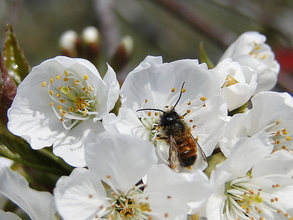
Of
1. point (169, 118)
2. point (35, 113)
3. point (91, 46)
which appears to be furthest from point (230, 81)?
point (91, 46)

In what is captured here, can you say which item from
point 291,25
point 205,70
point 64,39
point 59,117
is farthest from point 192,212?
point 291,25

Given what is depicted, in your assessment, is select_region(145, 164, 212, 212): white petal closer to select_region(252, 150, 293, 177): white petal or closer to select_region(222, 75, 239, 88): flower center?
select_region(252, 150, 293, 177): white petal

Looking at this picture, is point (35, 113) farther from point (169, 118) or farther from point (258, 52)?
point (258, 52)

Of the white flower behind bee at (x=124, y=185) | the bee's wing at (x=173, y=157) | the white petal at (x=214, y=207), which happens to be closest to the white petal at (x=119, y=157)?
the white flower behind bee at (x=124, y=185)

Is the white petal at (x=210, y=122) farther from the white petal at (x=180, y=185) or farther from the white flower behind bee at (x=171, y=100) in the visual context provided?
the white petal at (x=180, y=185)

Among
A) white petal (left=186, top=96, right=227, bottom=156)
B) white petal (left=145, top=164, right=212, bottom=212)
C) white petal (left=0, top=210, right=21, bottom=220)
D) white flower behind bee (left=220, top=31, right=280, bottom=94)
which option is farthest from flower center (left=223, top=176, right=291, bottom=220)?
white petal (left=0, top=210, right=21, bottom=220)

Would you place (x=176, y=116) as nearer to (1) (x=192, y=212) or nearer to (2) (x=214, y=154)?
(2) (x=214, y=154)

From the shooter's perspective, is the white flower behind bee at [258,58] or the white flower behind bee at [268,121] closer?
the white flower behind bee at [268,121]
